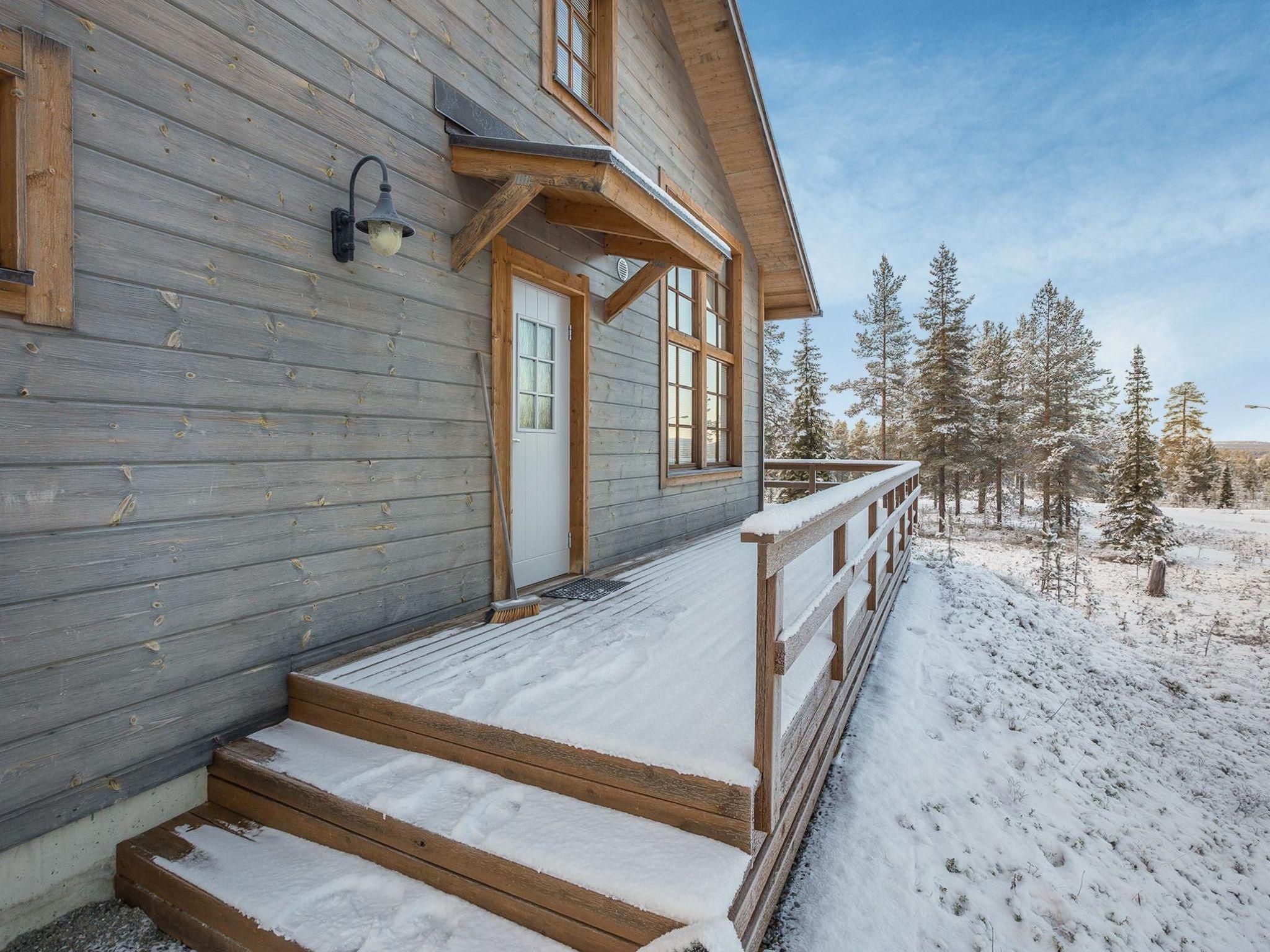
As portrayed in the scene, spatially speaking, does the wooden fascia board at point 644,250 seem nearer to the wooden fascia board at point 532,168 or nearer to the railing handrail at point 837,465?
the wooden fascia board at point 532,168

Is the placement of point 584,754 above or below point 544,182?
below

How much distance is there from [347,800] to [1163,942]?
10.1 feet

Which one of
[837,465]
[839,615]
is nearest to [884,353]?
[837,465]

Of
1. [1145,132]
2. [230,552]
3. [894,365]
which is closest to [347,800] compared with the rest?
[230,552]

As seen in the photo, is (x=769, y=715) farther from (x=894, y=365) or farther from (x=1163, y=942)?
(x=894, y=365)

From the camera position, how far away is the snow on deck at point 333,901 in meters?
1.34

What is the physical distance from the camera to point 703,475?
5680 mm

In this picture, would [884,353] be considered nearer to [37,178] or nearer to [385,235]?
[385,235]

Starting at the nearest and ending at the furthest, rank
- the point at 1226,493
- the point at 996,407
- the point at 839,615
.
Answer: the point at 839,615 < the point at 996,407 < the point at 1226,493

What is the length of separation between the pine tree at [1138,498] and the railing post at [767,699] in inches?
607

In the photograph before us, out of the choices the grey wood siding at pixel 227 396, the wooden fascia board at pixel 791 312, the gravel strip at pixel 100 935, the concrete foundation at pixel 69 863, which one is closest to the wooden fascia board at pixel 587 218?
the grey wood siding at pixel 227 396

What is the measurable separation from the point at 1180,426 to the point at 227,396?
131 ft

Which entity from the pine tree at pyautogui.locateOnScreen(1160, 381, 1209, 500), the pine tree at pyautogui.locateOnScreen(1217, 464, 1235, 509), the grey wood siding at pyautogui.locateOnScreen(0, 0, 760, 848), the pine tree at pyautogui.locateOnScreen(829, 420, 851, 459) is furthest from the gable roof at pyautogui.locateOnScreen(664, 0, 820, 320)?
the pine tree at pyautogui.locateOnScreen(1160, 381, 1209, 500)

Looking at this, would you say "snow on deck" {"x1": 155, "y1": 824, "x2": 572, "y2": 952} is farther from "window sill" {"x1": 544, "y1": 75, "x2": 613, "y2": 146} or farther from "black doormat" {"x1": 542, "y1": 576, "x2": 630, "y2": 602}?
"window sill" {"x1": 544, "y1": 75, "x2": 613, "y2": 146}
